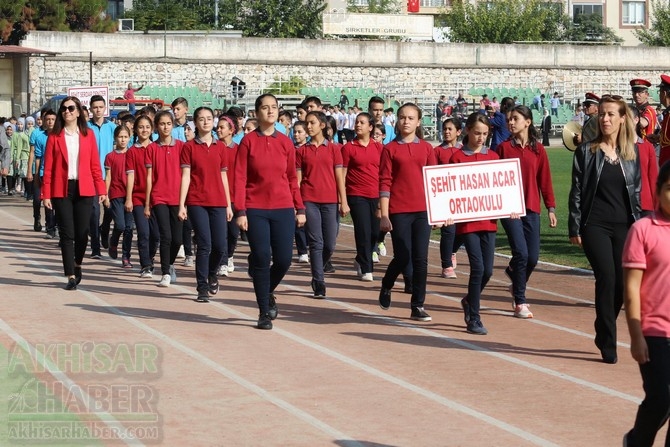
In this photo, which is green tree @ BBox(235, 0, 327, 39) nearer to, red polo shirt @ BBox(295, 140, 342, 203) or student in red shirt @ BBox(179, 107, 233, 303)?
red polo shirt @ BBox(295, 140, 342, 203)

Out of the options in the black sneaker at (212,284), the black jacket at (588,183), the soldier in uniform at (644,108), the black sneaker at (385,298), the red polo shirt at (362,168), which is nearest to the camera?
the black jacket at (588,183)

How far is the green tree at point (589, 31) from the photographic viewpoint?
90812mm

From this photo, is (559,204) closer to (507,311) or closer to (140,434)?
(507,311)

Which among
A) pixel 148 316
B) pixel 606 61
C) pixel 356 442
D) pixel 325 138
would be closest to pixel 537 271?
pixel 325 138

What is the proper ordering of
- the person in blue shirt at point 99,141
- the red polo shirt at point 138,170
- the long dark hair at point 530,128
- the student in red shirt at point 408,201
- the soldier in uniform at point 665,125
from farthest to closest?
the person in blue shirt at point 99,141, the red polo shirt at point 138,170, the long dark hair at point 530,128, the soldier in uniform at point 665,125, the student in red shirt at point 408,201

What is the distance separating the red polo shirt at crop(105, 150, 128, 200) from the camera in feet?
59.3

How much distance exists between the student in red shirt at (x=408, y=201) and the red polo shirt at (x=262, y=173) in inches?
39.1

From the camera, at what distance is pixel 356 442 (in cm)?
795

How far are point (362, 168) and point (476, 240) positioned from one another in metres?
3.83

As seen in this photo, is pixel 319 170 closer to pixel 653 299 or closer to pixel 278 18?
pixel 653 299

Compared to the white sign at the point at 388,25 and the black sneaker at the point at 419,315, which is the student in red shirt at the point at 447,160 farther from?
the white sign at the point at 388,25

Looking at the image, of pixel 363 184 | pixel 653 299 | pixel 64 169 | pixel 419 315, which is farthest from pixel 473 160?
pixel 653 299

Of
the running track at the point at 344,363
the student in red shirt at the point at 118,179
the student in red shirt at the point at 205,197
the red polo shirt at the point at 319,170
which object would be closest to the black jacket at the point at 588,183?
the running track at the point at 344,363

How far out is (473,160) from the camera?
40.9 feet
